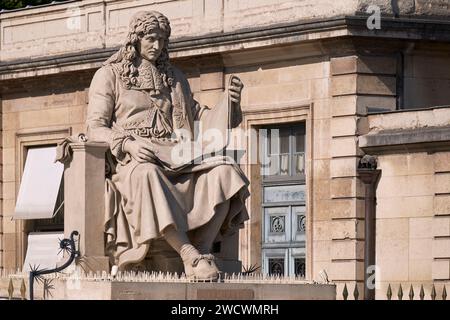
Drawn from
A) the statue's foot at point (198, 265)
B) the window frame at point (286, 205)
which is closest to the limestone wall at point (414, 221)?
the window frame at point (286, 205)

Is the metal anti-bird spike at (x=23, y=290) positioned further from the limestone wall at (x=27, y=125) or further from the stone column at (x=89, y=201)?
the limestone wall at (x=27, y=125)

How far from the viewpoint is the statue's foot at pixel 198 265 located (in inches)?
884

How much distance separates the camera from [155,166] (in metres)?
22.7

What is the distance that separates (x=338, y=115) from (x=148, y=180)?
45.2 ft

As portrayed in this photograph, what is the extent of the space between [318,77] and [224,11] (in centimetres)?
224

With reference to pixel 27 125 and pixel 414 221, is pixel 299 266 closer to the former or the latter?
pixel 414 221

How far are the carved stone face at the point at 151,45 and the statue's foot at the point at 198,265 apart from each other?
2156 mm

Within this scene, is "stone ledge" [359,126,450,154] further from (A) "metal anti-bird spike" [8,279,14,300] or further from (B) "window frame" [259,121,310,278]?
(A) "metal anti-bird spike" [8,279,14,300]

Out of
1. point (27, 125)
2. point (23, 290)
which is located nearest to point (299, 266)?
point (27, 125)

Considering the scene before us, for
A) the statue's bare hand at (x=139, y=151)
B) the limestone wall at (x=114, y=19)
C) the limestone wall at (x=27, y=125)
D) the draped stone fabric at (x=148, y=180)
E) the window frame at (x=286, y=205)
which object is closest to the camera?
the draped stone fabric at (x=148, y=180)

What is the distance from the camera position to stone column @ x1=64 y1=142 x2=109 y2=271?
22.8 metres

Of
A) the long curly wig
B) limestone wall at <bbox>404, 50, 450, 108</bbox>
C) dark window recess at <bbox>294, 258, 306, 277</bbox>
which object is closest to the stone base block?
the long curly wig

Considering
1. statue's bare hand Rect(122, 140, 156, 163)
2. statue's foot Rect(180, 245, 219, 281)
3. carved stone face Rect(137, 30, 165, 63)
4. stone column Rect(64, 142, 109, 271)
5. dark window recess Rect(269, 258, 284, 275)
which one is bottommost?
dark window recess Rect(269, 258, 284, 275)
